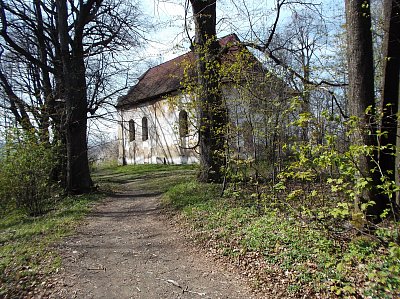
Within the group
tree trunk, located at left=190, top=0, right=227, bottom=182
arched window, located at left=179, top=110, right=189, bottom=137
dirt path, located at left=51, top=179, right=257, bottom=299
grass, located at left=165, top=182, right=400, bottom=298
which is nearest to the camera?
grass, located at left=165, top=182, right=400, bottom=298

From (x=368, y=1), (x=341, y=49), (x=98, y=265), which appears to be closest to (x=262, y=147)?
(x=368, y=1)

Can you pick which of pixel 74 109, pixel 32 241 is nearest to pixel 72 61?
pixel 74 109

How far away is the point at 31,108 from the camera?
13.7m

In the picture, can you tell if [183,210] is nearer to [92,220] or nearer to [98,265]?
[92,220]

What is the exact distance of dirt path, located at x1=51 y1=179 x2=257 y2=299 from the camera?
441 cm

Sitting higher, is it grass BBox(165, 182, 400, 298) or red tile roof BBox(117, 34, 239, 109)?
red tile roof BBox(117, 34, 239, 109)

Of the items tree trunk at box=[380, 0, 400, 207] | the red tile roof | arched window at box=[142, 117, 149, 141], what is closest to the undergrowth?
tree trunk at box=[380, 0, 400, 207]

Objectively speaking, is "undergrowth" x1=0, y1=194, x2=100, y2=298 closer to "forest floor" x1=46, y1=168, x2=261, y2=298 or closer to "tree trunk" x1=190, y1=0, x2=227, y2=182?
"forest floor" x1=46, y1=168, x2=261, y2=298

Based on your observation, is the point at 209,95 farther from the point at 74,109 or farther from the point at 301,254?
the point at 74,109

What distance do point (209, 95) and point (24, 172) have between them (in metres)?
6.33

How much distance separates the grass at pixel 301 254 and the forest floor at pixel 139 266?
16.9 inches

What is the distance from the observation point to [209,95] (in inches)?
359

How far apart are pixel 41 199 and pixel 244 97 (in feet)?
25.0

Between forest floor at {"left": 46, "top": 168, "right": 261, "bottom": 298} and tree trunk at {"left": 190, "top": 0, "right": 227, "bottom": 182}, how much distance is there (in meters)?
2.93
